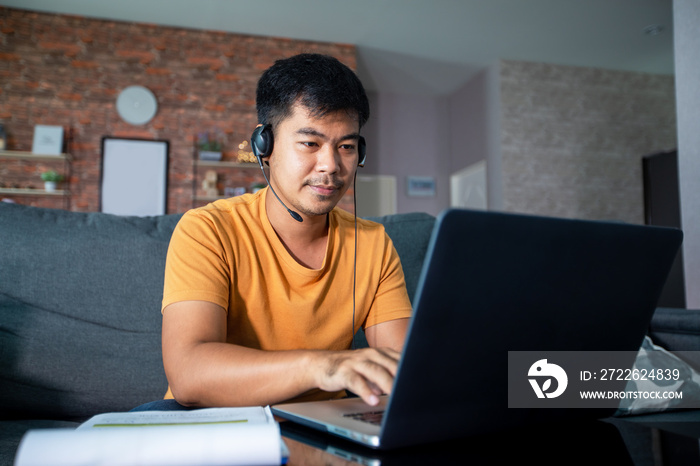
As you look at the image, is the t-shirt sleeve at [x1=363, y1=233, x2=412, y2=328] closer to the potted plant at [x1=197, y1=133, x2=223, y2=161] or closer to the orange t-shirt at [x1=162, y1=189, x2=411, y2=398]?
the orange t-shirt at [x1=162, y1=189, x2=411, y2=398]

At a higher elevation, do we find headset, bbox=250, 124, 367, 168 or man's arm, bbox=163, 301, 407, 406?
headset, bbox=250, 124, 367, 168

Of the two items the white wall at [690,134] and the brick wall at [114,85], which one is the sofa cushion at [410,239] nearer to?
the white wall at [690,134]

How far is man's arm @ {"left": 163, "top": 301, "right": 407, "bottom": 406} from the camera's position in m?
0.61

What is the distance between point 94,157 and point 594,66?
5.54m

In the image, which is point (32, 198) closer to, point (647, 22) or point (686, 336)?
point (686, 336)

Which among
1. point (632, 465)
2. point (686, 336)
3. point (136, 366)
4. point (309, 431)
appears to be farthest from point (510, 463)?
point (686, 336)

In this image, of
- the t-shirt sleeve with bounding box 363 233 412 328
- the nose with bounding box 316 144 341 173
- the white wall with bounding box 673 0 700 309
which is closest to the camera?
the nose with bounding box 316 144 341 173

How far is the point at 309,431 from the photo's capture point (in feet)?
2.07

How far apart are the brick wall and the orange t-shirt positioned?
13.3 ft

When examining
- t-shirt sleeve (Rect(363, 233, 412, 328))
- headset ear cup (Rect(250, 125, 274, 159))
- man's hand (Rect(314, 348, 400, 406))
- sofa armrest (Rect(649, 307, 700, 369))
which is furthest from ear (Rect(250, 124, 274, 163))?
sofa armrest (Rect(649, 307, 700, 369))

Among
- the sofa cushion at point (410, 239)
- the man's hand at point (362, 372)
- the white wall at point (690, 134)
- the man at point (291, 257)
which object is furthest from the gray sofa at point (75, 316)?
the white wall at point (690, 134)

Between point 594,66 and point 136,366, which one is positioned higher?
point 594,66

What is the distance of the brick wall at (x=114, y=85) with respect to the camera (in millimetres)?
4777
